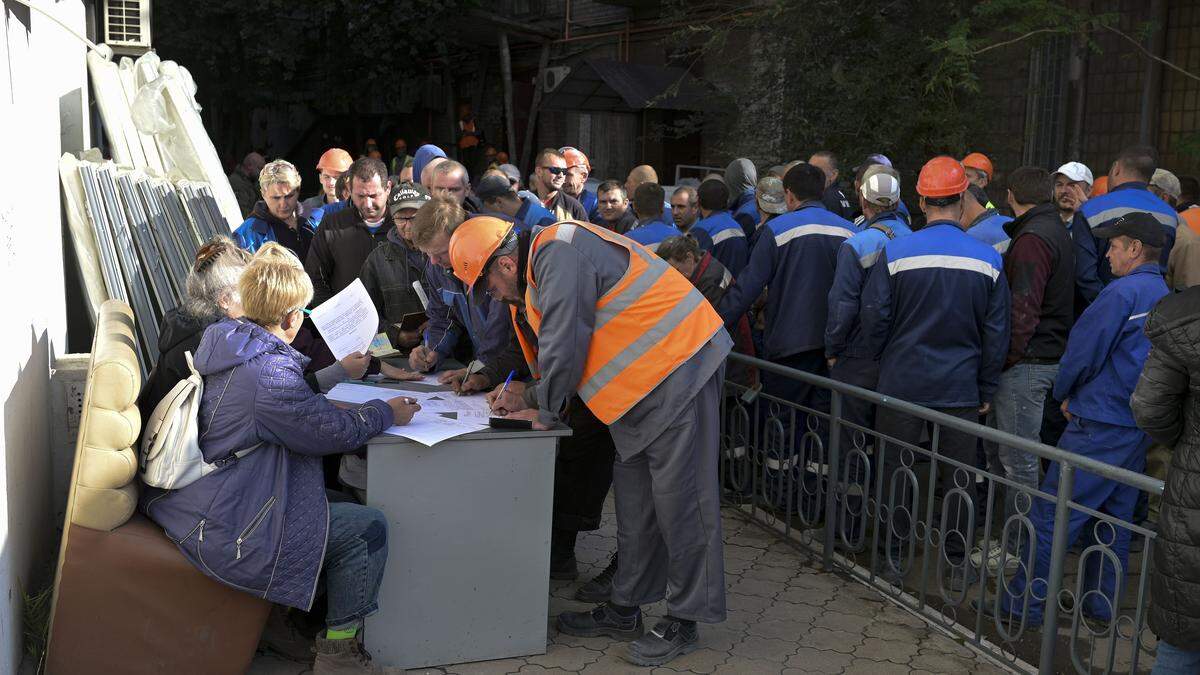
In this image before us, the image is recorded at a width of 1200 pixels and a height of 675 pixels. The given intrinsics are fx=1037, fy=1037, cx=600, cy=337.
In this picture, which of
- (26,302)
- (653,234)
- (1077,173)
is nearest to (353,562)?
(26,302)

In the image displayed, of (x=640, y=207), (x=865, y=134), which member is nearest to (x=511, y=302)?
(x=640, y=207)

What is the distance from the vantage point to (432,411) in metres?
4.04

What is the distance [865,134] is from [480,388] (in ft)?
23.9

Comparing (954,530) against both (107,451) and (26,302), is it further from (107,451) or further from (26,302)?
(26,302)

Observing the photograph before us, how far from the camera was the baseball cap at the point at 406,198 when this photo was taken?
203 inches

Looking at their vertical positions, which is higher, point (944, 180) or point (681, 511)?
point (944, 180)

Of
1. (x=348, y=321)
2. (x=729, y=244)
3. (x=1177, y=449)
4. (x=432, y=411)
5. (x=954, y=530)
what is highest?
(x=729, y=244)

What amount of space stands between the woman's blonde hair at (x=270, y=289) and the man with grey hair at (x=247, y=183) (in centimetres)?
968

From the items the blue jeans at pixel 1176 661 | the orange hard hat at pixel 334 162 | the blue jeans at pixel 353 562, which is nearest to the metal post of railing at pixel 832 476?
the blue jeans at pixel 1176 661

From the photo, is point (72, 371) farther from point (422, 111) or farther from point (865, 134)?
point (422, 111)

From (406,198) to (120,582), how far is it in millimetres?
2423

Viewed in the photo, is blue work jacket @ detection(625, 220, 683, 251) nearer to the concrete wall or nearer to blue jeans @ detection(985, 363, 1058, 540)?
blue jeans @ detection(985, 363, 1058, 540)

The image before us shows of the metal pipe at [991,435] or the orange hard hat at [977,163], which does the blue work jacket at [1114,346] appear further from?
the orange hard hat at [977,163]

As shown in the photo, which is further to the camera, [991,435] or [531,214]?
[531,214]
